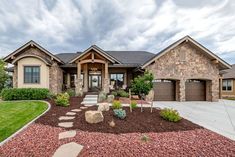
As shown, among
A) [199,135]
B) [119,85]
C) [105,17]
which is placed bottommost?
[199,135]

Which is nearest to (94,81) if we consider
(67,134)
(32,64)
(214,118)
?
(32,64)

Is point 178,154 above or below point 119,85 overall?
below

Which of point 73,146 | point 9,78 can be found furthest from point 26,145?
point 9,78

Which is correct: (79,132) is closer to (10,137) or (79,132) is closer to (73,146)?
(73,146)

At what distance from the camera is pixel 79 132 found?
593 cm

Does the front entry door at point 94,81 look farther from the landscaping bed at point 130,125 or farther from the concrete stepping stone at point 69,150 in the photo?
the concrete stepping stone at point 69,150

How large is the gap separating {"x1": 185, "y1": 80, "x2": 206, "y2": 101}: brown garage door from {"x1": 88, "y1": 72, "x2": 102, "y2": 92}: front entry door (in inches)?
385

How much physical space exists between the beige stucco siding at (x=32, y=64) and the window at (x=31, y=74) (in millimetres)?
294

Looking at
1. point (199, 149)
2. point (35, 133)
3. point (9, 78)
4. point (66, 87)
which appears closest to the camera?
point (199, 149)

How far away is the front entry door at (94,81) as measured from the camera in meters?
19.8

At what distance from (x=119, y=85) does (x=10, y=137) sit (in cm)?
1526

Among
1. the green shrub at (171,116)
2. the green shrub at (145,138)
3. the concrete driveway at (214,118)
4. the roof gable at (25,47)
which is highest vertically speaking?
the roof gable at (25,47)

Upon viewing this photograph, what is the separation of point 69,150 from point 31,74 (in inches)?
528

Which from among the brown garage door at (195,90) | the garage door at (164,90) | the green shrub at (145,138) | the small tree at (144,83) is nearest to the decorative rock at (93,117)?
the green shrub at (145,138)
